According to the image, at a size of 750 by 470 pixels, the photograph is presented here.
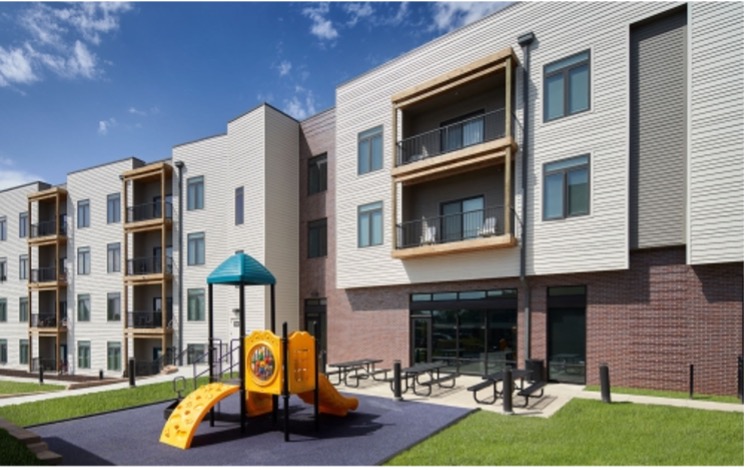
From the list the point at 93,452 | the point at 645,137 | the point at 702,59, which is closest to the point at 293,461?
the point at 93,452

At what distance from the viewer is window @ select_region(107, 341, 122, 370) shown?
2653 cm

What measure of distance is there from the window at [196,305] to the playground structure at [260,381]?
1472cm

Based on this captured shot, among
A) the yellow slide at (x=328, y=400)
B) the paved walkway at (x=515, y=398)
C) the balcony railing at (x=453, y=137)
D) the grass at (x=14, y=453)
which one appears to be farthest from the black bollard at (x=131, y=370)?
the balcony railing at (x=453, y=137)

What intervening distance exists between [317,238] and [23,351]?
85.3ft

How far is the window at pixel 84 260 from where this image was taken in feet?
94.6

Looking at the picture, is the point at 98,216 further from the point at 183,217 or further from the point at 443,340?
the point at 443,340

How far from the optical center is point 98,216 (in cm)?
2859

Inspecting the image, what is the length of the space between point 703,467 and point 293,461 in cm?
624

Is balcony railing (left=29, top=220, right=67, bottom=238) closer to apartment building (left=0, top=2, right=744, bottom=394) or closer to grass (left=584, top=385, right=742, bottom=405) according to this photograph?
apartment building (left=0, top=2, right=744, bottom=394)

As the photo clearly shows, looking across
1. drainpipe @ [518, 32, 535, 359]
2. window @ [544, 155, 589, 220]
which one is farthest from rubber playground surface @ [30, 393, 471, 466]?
window @ [544, 155, 589, 220]

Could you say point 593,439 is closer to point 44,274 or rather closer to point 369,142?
point 369,142

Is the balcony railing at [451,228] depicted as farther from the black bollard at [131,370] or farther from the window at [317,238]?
the black bollard at [131,370]

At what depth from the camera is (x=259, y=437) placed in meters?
9.08

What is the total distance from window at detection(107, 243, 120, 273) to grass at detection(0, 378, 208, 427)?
1537 cm
